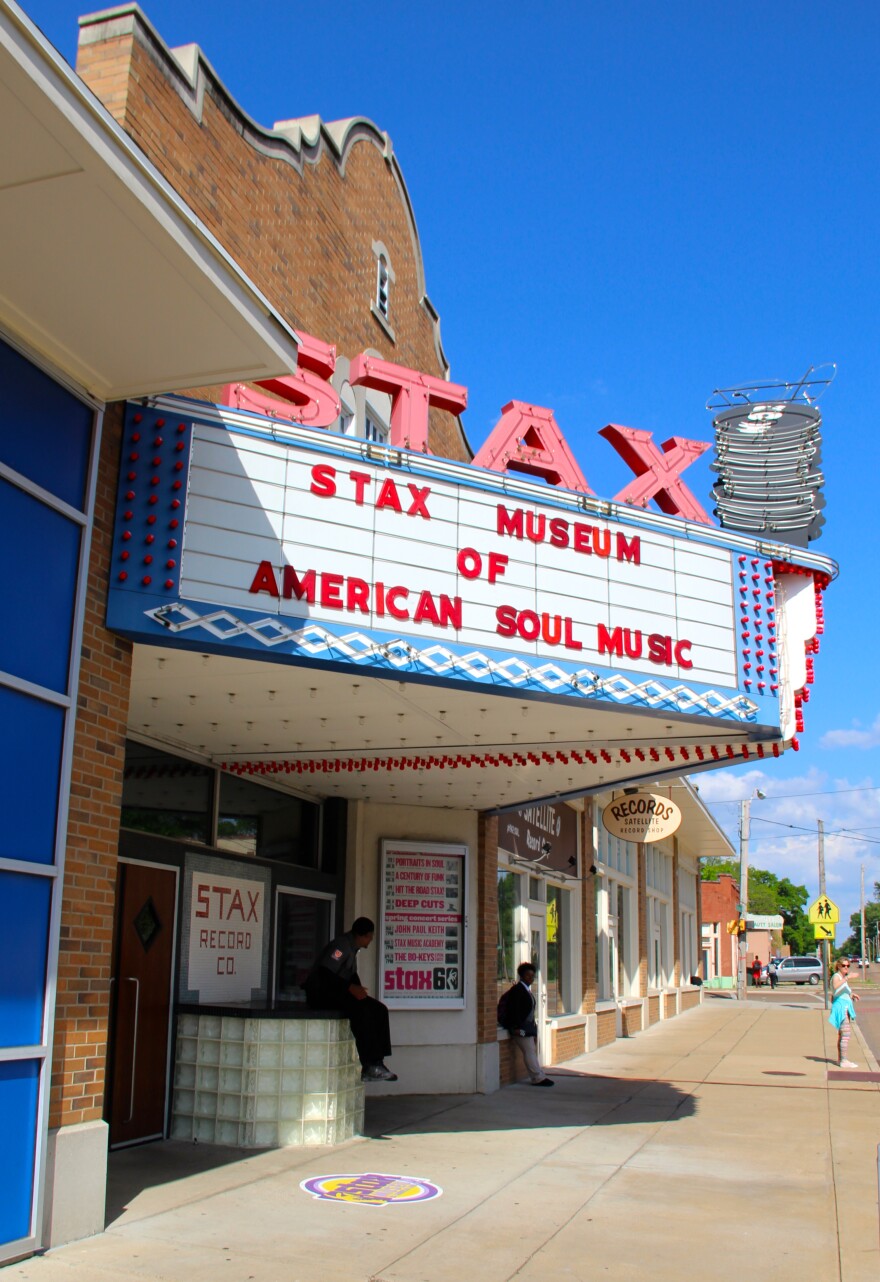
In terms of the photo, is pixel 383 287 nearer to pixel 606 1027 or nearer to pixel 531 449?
pixel 531 449

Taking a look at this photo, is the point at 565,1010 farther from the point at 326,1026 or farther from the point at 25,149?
the point at 25,149

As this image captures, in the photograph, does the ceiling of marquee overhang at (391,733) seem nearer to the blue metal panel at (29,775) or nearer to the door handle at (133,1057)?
the blue metal panel at (29,775)

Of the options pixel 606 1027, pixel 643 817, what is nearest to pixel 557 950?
pixel 606 1027

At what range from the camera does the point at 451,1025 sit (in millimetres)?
14352

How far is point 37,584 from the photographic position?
7133 millimetres

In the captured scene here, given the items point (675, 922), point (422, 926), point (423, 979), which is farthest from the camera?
point (675, 922)

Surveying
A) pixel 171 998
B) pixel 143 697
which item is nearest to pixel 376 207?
pixel 143 697

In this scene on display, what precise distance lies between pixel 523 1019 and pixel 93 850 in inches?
373

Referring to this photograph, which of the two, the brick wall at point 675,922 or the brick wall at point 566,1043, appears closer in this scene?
the brick wall at point 566,1043

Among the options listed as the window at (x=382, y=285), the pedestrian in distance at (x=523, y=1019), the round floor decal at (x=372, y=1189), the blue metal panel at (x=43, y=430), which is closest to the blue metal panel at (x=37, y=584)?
the blue metal panel at (x=43, y=430)

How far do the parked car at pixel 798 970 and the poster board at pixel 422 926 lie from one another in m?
56.1

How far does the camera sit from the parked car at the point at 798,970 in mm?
65688

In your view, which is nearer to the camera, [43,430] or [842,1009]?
[43,430]

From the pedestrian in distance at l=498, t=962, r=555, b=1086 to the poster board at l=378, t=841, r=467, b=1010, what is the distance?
1230mm
